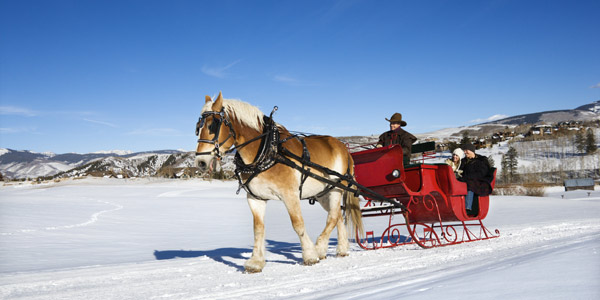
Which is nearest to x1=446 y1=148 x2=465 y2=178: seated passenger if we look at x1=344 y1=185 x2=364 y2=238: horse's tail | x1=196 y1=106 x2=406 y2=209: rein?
x1=344 y1=185 x2=364 y2=238: horse's tail

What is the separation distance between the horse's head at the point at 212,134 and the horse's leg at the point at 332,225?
2242 mm

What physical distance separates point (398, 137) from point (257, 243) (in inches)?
139

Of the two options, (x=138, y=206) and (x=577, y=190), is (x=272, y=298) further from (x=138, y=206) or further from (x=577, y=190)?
(x=577, y=190)

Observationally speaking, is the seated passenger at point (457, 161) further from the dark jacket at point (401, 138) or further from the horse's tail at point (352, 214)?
the horse's tail at point (352, 214)

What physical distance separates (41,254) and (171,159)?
113 metres

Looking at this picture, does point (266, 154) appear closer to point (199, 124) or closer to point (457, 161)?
point (199, 124)

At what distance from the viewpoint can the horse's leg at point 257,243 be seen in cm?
569

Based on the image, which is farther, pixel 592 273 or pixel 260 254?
pixel 260 254

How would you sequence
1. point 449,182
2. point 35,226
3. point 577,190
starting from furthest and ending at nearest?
point 577,190
point 35,226
point 449,182

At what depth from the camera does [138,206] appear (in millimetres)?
21688

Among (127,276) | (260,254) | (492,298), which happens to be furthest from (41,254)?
(492,298)

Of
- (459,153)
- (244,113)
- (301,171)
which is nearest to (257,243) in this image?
(301,171)

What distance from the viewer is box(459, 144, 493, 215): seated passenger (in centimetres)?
824

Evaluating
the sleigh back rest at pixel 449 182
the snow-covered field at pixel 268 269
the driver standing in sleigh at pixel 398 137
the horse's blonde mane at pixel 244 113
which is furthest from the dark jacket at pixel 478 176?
the horse's blonde mane at pixel 244 113
